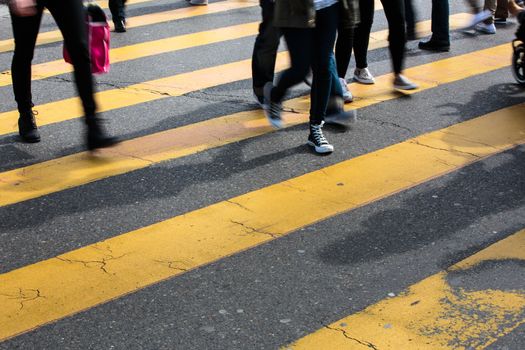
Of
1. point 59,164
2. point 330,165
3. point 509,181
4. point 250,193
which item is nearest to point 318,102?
point 330,165

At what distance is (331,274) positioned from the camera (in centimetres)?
479

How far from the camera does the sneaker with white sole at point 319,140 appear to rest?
21.4ft

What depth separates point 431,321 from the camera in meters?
4.32

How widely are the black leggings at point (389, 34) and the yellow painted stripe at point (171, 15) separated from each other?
3712 millimetres

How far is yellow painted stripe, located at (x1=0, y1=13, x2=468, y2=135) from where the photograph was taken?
751cm

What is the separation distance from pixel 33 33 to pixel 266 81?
1898 mm

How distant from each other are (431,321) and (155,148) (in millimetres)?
2971

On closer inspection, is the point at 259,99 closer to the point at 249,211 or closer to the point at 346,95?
the point at 346,95

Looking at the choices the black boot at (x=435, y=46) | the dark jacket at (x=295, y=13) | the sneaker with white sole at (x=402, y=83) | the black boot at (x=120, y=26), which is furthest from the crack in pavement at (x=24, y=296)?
the black boot at (x=120, y=26)

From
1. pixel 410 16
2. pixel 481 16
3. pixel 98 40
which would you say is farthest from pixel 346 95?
pixel 481 16

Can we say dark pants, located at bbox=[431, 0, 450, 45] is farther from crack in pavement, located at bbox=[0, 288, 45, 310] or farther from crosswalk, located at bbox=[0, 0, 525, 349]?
crack in pavement, located at bbox=[0, 288, 45, 310]

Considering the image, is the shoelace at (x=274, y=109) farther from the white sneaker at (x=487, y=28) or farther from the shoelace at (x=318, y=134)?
the white sneaker at (x=487, y=28)

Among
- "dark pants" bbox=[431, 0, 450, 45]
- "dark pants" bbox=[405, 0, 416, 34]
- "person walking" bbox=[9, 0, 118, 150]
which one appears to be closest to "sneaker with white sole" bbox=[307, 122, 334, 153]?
"person walking" bbox=[9, 0, 118, 150]

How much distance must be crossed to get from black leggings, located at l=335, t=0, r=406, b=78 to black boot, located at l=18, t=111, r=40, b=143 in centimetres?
239
